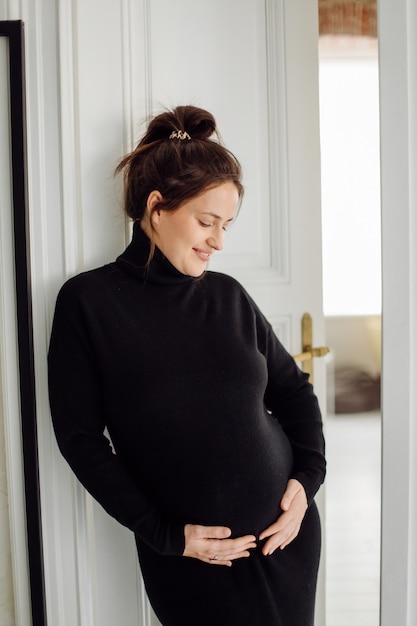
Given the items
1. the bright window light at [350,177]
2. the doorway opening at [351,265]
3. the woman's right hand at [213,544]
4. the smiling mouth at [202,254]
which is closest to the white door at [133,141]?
the smiling mouth at [202,254]

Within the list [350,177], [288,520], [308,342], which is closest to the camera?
[288,520]

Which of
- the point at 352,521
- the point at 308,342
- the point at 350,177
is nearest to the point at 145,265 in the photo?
the point at 308,342

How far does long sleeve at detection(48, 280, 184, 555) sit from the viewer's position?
1.33 meters

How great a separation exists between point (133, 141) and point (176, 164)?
0.87 ft

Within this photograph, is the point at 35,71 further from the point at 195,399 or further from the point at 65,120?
the point at 195,399

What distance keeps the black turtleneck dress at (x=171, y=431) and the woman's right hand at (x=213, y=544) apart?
0.02 m

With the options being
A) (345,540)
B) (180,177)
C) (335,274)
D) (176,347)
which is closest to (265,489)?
(176,347)

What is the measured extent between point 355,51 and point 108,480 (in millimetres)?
3887

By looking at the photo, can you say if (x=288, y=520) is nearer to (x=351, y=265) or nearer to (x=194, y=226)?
(x=194, y=226)

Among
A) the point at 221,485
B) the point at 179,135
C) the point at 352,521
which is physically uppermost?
the point at 179,135

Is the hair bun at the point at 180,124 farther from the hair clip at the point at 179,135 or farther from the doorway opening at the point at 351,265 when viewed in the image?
the doorway opening at the point at 351,265

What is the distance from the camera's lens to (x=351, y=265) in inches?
185

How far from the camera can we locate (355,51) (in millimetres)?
4379

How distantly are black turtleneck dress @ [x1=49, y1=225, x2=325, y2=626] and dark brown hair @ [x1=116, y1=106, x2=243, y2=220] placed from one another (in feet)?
0.37
